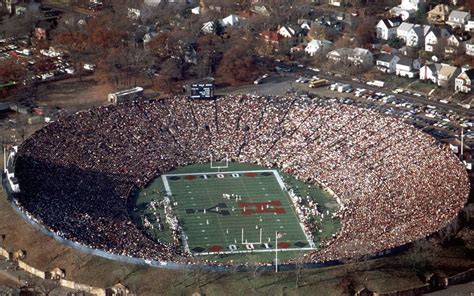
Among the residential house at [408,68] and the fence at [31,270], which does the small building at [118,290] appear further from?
the residential house at [408,68]

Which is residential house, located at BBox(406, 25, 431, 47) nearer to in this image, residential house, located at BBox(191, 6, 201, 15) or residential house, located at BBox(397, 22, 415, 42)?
residential house, located at BBox(397, 22, 415, 42)

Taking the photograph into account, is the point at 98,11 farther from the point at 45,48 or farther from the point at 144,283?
the point at 144,283

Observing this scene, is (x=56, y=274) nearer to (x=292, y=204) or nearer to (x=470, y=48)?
(x=292, y=204)

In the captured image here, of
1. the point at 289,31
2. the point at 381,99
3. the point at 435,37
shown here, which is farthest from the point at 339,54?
the point at 435,37

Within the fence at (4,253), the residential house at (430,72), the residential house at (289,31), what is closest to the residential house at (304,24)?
the residential house at (289,31)

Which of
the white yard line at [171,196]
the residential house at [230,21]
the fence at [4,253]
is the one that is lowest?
the residential house at [230,21]

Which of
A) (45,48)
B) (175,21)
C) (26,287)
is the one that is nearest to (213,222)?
(26,287)

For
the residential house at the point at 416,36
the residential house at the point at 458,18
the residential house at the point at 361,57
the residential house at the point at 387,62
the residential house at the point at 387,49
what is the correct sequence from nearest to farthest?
the residential house at the point at 387,62 → the residential house at the point at 361,57 → the residential house at the point at 387,49 → the residential house at the point at 416,36 → the residential house at the point at 458,18
